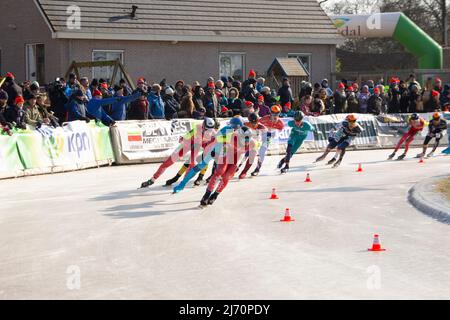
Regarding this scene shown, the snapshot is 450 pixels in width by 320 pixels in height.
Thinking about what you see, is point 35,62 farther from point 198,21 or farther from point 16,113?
point 16,113


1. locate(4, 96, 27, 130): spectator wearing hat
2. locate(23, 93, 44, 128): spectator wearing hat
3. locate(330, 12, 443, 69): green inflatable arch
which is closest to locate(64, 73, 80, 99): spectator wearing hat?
locate(23, 93, 44, 128): spectator wearing hat

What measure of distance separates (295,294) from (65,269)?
111 inches

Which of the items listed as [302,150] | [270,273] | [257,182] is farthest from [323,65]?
[270,273]

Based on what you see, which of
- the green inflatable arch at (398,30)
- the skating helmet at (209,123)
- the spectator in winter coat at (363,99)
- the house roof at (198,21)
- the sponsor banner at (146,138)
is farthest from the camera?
the green inflatable arch at (398,30)

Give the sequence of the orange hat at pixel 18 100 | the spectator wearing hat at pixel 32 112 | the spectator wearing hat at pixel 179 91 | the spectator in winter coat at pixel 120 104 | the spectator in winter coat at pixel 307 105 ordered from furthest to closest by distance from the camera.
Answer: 1. the spectator in winter coat at pixel 307 105
2. the spectator wearing hat at pixel 179 91
3. the spectator in winter coat at pixel 120 104
4. the spectator wearing hat at pixel 32 112
5. the orange hat at pixel 18 100

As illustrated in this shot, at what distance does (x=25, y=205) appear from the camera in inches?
620

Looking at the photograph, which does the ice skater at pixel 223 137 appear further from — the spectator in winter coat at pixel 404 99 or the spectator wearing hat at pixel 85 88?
the spectator in winter coat at pixel 404 99

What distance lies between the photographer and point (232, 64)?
34.9 m

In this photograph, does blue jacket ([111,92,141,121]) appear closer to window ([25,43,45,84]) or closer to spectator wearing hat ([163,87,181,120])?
spectator wearing hat ([163,87,181,120])

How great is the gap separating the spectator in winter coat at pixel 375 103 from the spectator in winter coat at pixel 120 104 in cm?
974

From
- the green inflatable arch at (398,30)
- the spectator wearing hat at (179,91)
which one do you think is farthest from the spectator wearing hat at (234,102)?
the green inflatable arch at (398,30)

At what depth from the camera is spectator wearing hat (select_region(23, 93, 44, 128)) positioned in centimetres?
2073

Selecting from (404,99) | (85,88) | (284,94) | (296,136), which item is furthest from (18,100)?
(404,99)

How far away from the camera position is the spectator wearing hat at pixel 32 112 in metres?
20.7
